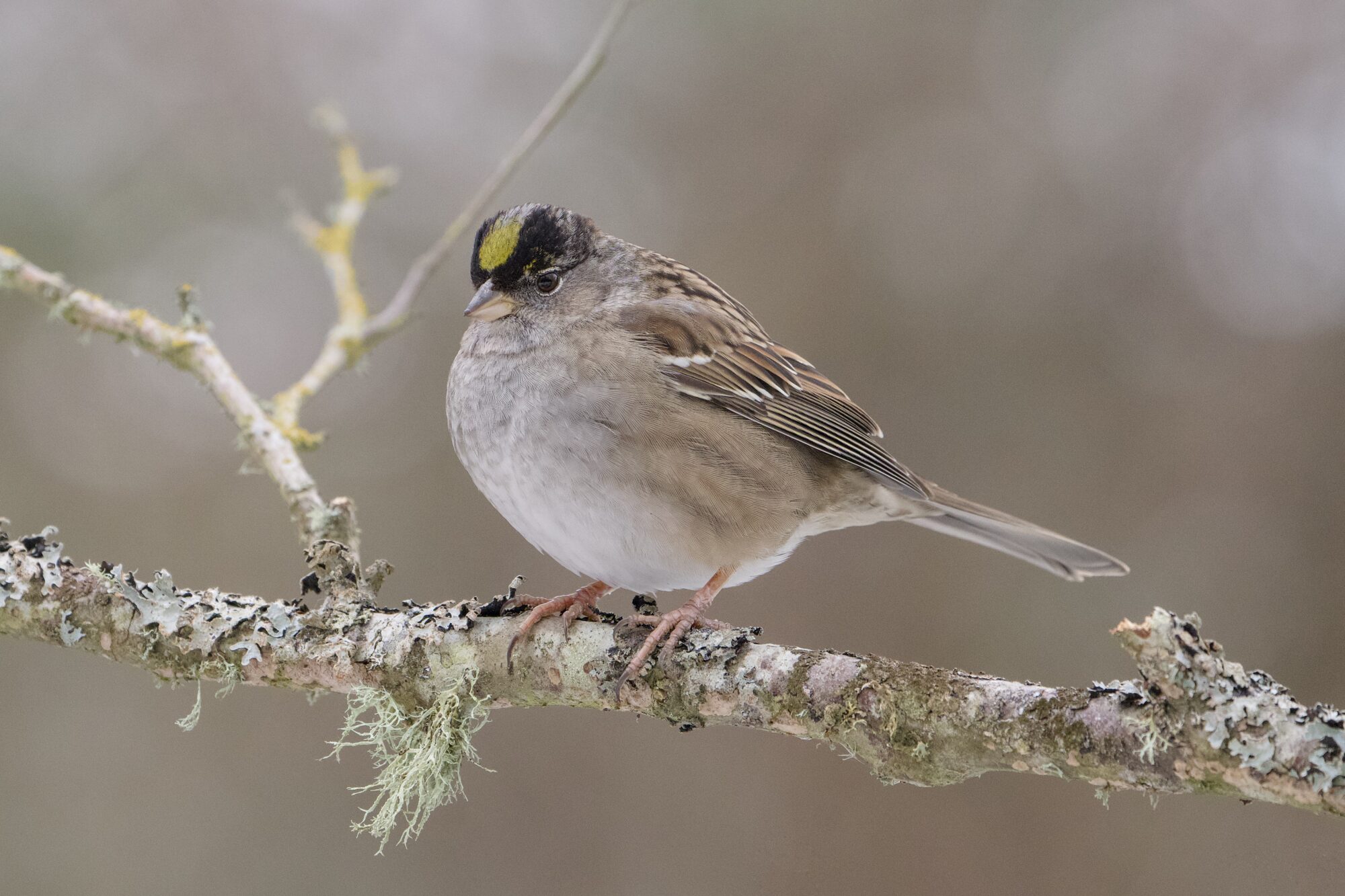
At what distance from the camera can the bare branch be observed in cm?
336

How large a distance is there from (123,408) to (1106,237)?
5877 millimetres

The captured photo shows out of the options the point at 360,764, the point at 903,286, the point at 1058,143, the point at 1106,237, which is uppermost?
the point at 1058,143

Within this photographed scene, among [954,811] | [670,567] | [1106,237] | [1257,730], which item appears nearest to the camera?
[1257,730]

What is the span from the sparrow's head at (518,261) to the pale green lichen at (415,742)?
1243 millimetres

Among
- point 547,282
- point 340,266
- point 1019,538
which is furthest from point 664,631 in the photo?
point 340,266

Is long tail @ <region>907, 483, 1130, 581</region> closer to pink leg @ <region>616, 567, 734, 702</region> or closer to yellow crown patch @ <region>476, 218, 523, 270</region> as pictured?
pink leg @ <region>616, 567, 734, 702</region>

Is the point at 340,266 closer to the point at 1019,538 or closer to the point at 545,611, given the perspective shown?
the point at 545,611

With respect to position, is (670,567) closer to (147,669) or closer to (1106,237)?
(147,669)

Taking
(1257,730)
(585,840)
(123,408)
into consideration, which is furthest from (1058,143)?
(123,408)

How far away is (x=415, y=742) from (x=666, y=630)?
0.75 meters

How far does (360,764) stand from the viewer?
18.5 ft

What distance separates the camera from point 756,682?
7.76 feet

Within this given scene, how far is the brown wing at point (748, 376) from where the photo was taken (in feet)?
11.3

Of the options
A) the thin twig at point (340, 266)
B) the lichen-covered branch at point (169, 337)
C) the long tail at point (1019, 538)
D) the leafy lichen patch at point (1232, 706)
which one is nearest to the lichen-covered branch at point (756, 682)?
the leafy lichen patch at point (1232, 706)
